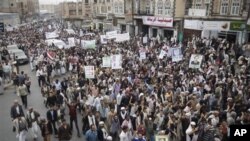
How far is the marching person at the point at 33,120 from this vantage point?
464 inches

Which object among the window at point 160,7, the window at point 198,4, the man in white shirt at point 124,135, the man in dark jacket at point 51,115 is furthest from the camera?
the window at point 160,7

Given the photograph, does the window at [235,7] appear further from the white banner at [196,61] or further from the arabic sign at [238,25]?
the white banner at [196,61]

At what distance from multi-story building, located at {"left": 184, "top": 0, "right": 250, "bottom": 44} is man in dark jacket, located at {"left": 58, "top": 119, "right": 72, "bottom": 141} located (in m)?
19.2

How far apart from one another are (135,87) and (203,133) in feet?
17.4

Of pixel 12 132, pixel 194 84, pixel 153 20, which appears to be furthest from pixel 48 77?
pixel 153 20

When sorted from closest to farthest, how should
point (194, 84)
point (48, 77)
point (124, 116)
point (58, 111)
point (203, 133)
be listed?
1. point (203, 133)
2. point (124, 116)
3. point (58, 111)
4. point (194, 84)
5. point (48, 77)

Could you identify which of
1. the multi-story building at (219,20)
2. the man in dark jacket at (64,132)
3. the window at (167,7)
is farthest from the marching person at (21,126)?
the window at (167,7)

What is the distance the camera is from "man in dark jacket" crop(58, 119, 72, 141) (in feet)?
38.0

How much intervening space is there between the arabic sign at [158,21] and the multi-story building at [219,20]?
8.36 feet

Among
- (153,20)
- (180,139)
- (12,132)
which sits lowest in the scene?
(12,132)

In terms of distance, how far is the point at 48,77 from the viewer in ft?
67.3

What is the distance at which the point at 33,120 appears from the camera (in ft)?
38.9

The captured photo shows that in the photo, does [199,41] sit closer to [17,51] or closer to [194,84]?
[194,84]

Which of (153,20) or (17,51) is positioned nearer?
(17,51)
